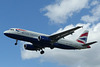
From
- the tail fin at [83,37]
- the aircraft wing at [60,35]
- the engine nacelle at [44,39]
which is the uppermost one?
the tail fin at [83,37]

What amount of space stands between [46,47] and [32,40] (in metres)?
6.72

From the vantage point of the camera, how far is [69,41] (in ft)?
192

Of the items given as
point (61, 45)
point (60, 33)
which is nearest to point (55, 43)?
point (61, 45)

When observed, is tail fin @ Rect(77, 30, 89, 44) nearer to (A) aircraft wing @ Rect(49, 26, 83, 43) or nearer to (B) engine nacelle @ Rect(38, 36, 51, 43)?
(A) aircraft wing @ Rect(49, 26, 83, 43)

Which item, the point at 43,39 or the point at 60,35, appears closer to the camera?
the point at 43,39

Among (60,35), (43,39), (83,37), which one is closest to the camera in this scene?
(43,39)

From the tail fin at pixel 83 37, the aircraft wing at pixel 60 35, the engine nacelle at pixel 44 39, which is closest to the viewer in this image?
the aircraft wing at pixel 60 35

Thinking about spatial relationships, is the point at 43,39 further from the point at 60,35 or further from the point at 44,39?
the point at 60,35

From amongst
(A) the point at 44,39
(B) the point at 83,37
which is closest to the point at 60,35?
(A) the point at 44,39

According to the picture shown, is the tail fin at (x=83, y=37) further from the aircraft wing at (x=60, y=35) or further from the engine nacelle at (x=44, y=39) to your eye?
the engine nacelle at (x=44, y=39)

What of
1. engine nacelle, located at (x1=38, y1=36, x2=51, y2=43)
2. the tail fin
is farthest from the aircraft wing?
the tail fin

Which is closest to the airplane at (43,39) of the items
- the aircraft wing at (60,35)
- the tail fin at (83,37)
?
the aircraft wing at (60,35)

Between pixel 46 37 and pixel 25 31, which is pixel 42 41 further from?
pixel 25 31

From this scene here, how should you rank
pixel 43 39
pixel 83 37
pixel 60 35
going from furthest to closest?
pixel 83 37, pixel 60 35, pixel 43 39
